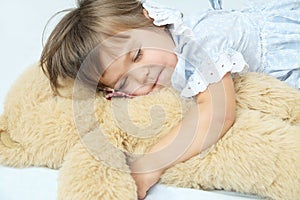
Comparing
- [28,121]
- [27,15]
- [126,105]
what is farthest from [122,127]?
[27,15]

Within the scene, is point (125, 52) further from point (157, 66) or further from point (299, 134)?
point (299, 134)

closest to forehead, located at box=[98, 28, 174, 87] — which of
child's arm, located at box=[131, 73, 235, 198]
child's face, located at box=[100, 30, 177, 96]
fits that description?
child's face, located at box=[100, 30, 177, 96]

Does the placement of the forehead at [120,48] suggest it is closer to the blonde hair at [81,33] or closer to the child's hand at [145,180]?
the blonde hair at [81,33]

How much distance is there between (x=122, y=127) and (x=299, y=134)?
26cm

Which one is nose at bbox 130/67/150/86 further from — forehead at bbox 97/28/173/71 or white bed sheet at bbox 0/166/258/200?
white bed sheet at bbox 0/166/258/200

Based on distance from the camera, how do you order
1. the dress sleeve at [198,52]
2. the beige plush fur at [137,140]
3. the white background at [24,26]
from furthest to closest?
the white background at [24,26] < the dress sleeve at [198,52] < the beige plush fur at [137,140]

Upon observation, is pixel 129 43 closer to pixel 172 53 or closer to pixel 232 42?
pixel 172 53

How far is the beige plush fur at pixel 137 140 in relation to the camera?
0.72 meters

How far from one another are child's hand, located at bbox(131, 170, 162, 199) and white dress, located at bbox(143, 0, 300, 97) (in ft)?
0.48

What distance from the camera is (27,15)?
1281mm

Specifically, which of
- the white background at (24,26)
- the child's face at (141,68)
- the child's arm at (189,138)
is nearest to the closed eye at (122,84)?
the child's face at (141,68)

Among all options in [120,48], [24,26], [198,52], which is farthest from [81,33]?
[24,26]

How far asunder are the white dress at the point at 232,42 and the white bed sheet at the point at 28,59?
0.59ft

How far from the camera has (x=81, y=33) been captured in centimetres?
92
